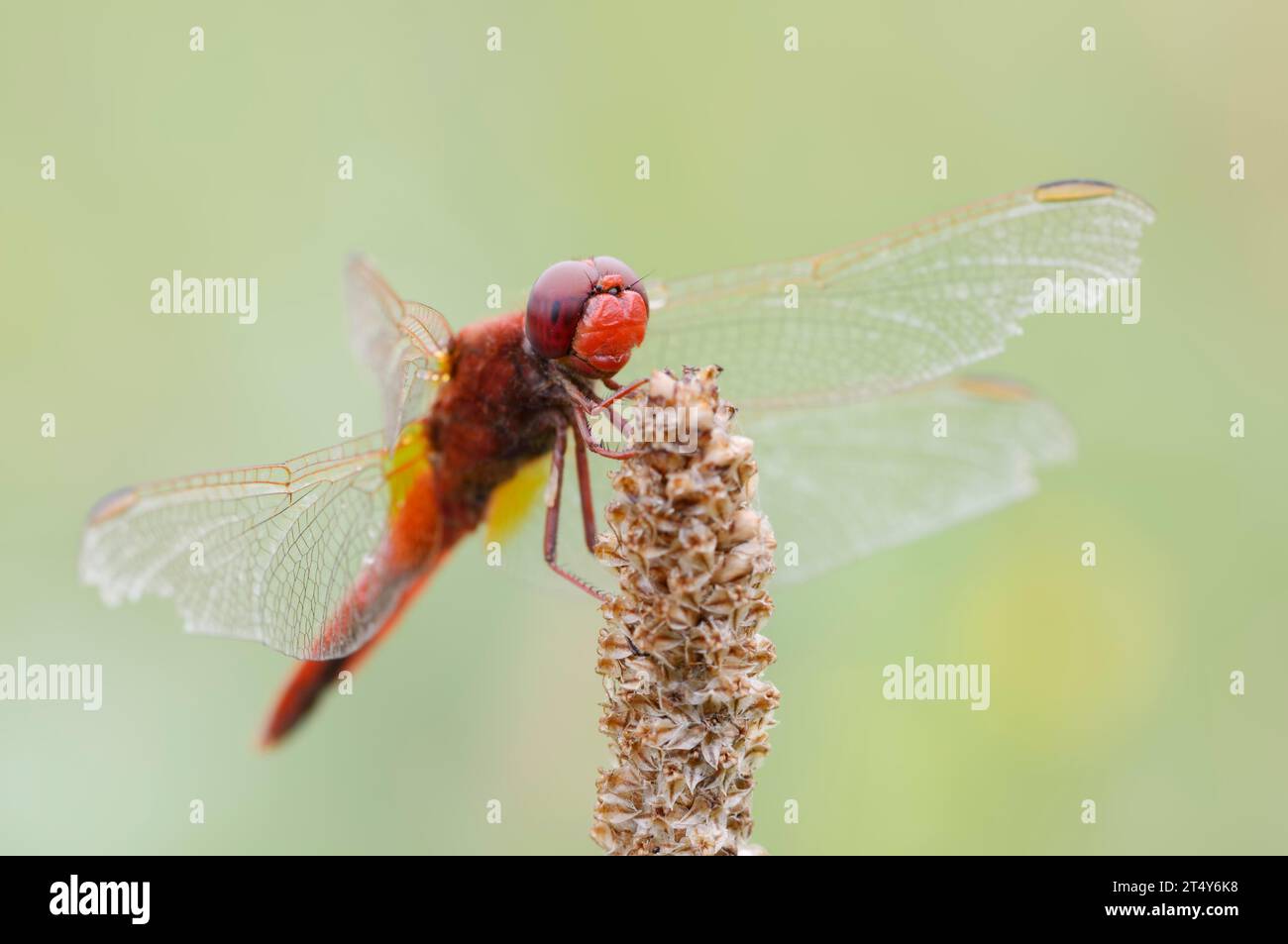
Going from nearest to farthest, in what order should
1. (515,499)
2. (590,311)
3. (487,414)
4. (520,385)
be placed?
(590,311) < (520,385) < (487,414) < (515,499)

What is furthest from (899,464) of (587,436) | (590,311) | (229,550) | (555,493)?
(229,550)

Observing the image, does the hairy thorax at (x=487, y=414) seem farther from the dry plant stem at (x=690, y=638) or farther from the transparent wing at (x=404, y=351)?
the dry plant stem at (x=690, y=638)

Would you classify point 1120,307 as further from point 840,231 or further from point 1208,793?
point 1208,793

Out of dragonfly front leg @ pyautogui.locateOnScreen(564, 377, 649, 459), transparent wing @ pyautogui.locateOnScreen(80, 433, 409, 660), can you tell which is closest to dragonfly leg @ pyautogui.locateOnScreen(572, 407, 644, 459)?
dragonfly front leg @ pyautogui.locateOnScreen(564, 377, 649, 459)

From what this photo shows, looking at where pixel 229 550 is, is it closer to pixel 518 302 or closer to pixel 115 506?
pixel 115 506

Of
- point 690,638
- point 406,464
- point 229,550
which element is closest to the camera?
point 690,638

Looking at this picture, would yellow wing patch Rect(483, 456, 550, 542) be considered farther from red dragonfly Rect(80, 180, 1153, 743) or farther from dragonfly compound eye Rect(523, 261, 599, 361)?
dragonfly compound eye Rect(523, 261, 599, 361)
